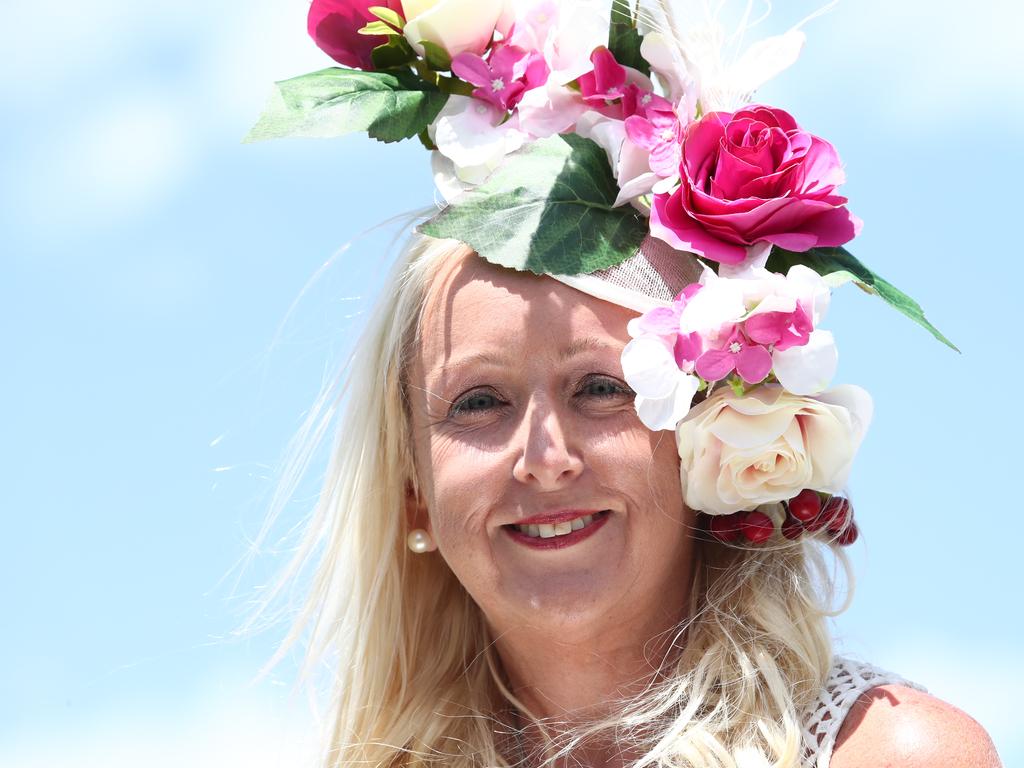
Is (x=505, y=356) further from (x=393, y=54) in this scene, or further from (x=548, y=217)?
(x=393, y=54)

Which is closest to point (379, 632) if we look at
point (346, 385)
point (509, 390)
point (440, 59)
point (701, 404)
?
point (346, 385)

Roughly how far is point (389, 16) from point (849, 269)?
4.32ft

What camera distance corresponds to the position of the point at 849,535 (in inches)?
157

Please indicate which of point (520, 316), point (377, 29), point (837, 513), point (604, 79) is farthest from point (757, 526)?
point (377, 29)

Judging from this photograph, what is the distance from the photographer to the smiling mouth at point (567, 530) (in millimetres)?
3811

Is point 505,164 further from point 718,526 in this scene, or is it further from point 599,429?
point 718,526

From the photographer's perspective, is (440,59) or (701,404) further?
(440,59)

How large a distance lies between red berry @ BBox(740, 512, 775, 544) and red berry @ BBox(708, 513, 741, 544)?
0.02 m

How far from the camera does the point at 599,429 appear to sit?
378 cm

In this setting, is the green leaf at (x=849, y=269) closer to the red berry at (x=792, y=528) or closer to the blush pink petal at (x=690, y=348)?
the blush pink petal at (x=690, y=348)

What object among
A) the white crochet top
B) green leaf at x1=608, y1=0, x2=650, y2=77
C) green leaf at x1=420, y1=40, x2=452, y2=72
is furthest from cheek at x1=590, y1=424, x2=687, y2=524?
green leaf at x1=420, y1=40, x2=452, y2=72

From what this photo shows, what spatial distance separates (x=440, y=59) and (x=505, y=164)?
36 centimetres

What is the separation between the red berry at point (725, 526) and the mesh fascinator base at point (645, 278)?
56 cm

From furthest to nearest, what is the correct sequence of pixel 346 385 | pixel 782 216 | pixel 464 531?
pixel 346 385, pixel 464 531, pixel 782 216
